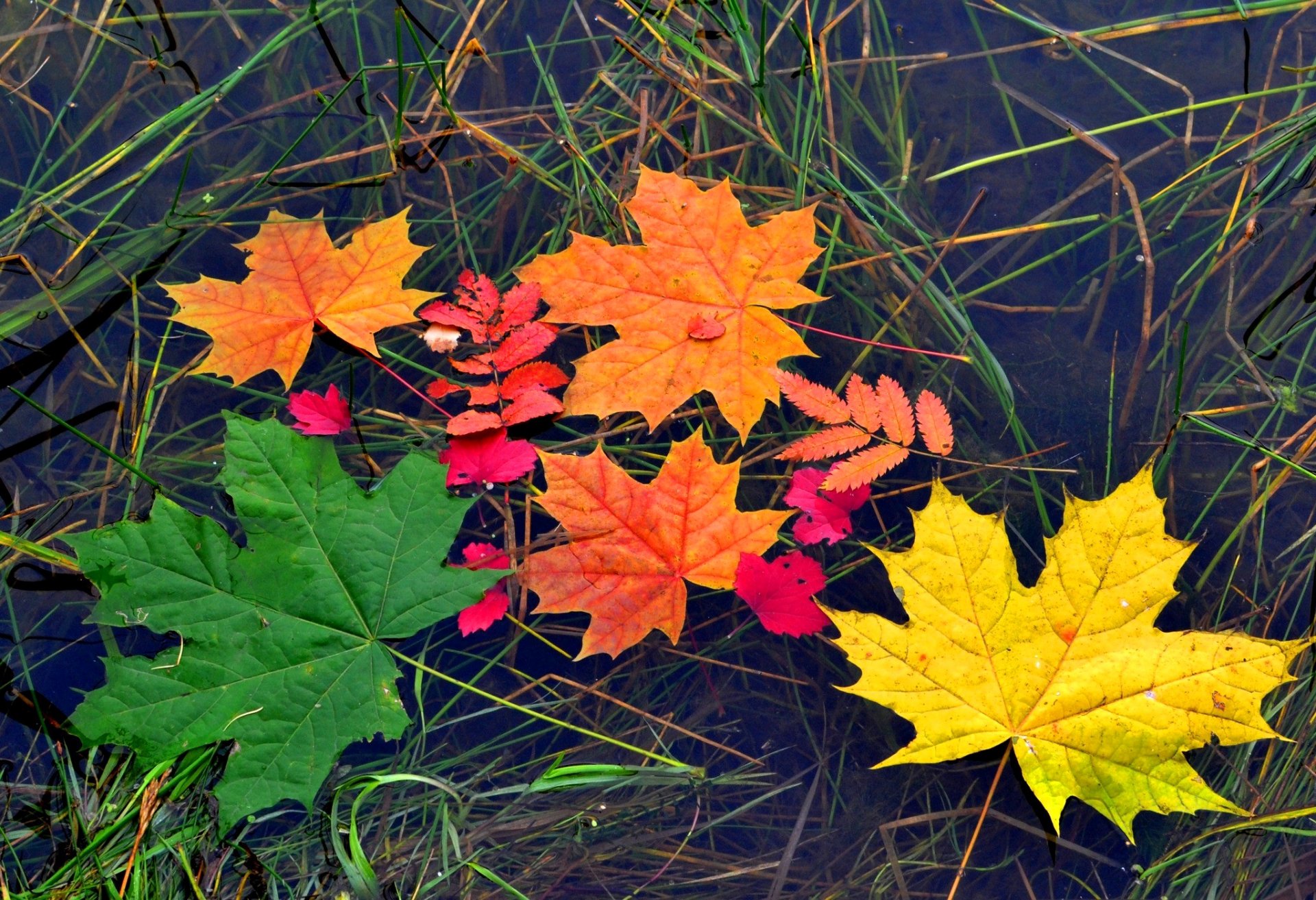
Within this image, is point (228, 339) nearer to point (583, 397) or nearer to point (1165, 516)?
point (583, 397)

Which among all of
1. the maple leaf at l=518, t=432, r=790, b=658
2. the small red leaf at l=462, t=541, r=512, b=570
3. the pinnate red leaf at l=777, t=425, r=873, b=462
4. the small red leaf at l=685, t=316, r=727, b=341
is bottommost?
the small red leaf at l=462, t=541, r=512, b=570

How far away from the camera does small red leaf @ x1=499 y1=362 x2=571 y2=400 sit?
197cm

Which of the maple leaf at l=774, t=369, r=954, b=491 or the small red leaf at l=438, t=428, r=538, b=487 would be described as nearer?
the maple leaf at l=774, t=369, r=954, b=491

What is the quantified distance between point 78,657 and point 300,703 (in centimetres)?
65

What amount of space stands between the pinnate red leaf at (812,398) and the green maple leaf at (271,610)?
70 cm

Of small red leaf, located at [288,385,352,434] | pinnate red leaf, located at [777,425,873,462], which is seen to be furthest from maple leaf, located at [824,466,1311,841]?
small red leaf, located at [288,385,352,434]

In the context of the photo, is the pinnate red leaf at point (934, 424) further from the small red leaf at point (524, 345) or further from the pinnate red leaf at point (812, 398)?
the small red leaf at point (524, 345)

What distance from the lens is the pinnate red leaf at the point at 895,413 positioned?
1900 millimetres

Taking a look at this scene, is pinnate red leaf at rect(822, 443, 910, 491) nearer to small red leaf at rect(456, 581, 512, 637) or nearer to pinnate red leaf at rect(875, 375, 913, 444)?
pinnate red leaf at rect(875, 375, 913, 444)

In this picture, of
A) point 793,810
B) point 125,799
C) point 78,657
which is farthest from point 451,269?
point 793,810

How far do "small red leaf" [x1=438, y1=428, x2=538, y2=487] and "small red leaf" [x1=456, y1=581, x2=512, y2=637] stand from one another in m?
0.24

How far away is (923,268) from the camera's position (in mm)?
2197

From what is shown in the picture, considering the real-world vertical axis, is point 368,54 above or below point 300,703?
above

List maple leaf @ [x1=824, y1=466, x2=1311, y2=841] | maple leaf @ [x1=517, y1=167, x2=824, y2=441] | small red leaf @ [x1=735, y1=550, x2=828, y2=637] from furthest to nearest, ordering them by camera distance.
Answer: maple leaf @ [x1=517, y1=167, x2=824, y2=441], small red leaf @ [x1=735, y1=550, x2=828, y2=637], maple leaf @ [x1=824, y1=466, x2=1311, y2=841]
